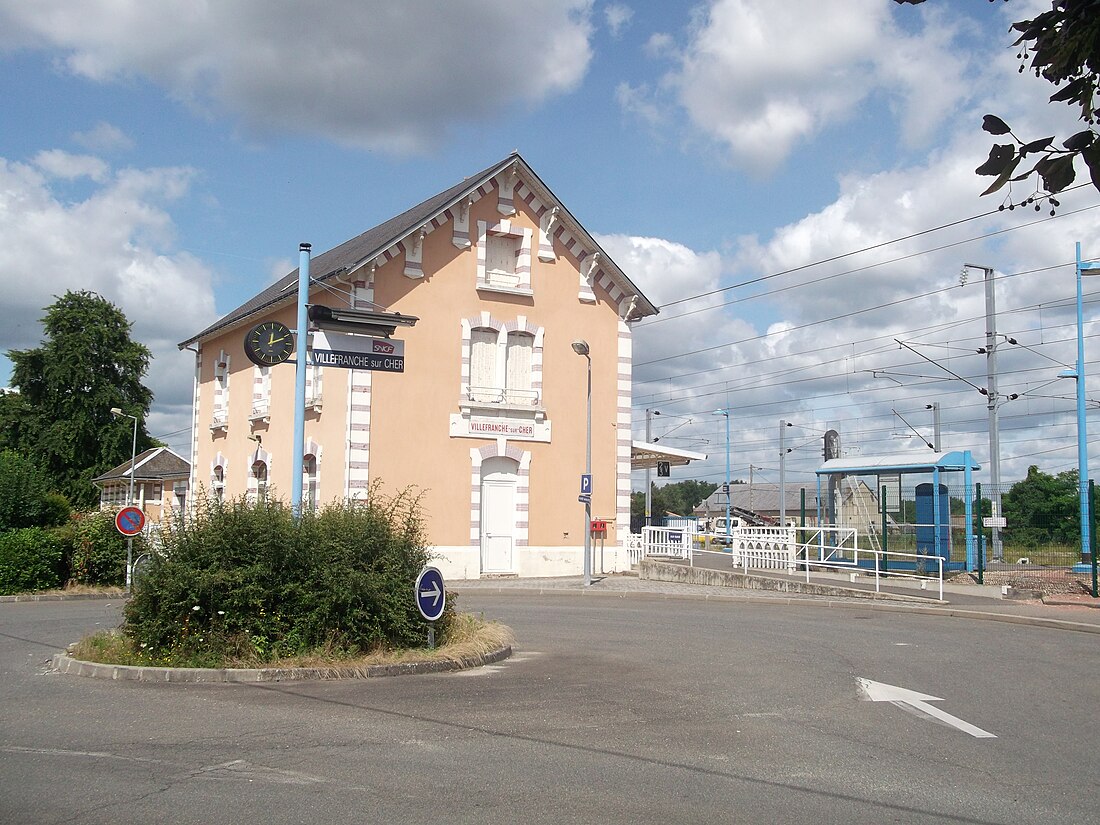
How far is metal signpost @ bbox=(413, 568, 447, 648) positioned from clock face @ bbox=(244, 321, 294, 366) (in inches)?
198

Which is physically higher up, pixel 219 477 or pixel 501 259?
pixel 501 259

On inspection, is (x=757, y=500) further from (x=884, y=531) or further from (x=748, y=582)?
(x=748, y=582)

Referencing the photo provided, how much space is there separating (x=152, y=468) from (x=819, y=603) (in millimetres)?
39477

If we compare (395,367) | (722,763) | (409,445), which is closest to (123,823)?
(722,763)

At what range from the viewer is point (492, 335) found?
2717 centimetres

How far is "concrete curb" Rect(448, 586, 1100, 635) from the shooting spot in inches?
680

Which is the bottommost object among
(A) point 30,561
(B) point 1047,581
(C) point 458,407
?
(B) point 1047,581

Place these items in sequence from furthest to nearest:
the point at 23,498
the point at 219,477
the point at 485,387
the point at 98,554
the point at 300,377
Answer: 1. the point at 219,477
2. the point at 485,387
3. the point at 23,498
4. the point at 98,554
5. the point at 300,377

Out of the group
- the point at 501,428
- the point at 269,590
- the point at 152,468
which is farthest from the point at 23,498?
the point at 152,468

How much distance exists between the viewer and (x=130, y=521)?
19.4 meters

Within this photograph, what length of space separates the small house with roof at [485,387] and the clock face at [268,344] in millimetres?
9179

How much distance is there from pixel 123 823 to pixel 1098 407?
3169 cm

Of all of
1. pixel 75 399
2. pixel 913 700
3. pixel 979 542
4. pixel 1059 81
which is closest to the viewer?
pixel 1059 81

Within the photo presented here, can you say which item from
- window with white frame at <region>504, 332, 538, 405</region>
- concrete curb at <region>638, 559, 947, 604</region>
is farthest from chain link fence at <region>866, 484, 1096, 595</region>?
window with white frame at <region>504, 332, 538, 405</region>
